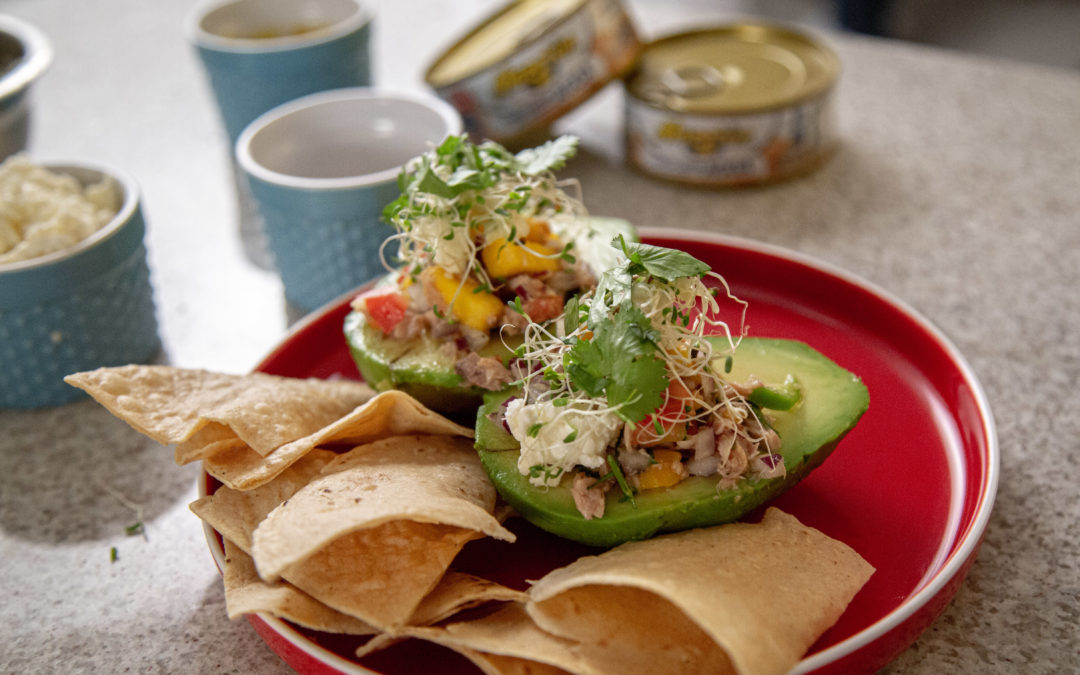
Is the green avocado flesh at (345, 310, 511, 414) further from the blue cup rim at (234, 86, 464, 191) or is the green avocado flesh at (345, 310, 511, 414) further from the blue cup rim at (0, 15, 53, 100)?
the blue cup rim at (0, 15, 53, 100)

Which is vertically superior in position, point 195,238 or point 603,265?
point 603,265

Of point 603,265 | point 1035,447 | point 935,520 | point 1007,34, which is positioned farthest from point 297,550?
point 1007,34

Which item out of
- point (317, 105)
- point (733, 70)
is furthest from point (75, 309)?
point (733, 70)

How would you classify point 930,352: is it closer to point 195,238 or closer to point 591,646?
point 591,646

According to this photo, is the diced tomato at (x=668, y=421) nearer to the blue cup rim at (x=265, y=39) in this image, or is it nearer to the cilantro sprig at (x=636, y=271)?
the cilantro sprig at (x=636, y=271)

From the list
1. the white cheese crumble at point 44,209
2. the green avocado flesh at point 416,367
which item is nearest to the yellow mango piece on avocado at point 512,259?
the green avocado flesh at point 416,367
